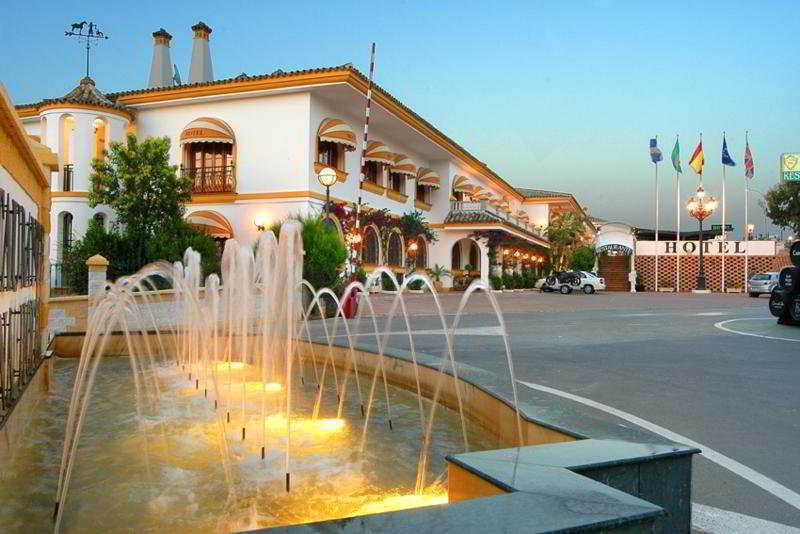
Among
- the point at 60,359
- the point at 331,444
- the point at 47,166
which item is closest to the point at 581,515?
the point at 331,444

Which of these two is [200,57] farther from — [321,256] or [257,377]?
[257,377]

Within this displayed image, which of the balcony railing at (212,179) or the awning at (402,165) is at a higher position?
the awning at (402,165)

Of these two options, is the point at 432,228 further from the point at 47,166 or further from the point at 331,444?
the point at 331,444

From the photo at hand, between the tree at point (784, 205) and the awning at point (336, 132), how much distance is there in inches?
1335

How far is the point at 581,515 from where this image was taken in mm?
2166

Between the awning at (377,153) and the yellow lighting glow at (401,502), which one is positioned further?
the awning at (377,153)

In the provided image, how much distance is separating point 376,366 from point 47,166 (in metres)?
5.08

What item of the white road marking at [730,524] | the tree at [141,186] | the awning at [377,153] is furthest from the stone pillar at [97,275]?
the awning at [377,153]

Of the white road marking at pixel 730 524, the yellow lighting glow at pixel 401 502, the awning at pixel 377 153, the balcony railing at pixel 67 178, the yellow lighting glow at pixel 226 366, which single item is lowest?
the yellow lighting glow at pixel 226 366

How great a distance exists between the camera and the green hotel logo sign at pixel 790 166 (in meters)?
37.7

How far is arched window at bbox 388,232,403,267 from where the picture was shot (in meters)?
33.0

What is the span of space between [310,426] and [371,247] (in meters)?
25.0

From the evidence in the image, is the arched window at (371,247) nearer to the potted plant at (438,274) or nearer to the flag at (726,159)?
the potted plant at (438,274)

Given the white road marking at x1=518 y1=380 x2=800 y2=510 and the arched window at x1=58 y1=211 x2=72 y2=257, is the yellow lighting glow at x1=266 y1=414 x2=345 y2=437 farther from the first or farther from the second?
the arched window at x1=58 y1=211 x2=72 y2=257
